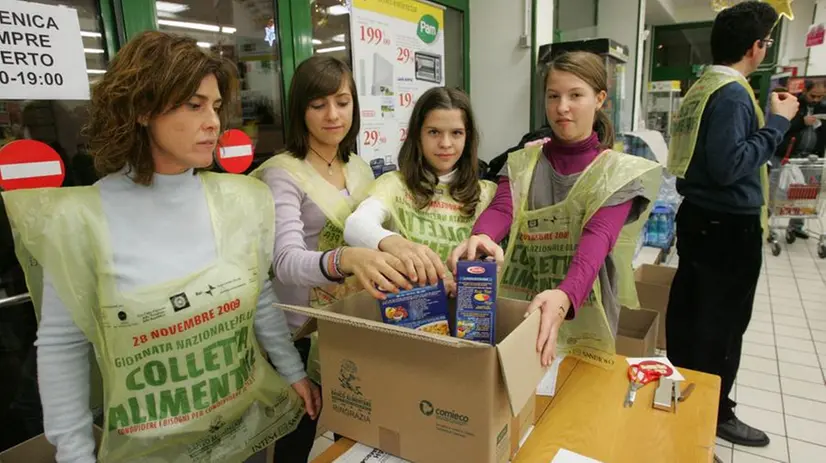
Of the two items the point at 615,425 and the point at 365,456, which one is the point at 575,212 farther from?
the point at 365,456

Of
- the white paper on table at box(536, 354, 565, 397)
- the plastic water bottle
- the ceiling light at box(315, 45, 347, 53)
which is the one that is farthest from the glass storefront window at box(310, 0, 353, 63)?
the plastic water bottle

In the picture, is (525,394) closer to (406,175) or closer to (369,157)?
(406,175)

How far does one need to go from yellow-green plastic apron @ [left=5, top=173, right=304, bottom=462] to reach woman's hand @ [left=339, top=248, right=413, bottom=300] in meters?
0.28

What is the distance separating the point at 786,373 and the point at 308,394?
121 inches

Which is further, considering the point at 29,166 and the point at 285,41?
→ the point at 285,41

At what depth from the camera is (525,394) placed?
95 cm

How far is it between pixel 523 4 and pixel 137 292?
3.51 metres

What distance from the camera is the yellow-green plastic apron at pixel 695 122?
79.0 inches

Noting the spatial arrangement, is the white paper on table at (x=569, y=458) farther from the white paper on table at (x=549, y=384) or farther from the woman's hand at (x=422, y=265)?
the woman's hand at (x=422, y=265)

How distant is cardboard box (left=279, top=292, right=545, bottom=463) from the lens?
34.5 inches

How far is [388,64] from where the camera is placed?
3.01m

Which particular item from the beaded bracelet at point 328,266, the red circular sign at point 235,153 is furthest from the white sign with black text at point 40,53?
the beaded bracelet at point 328,266

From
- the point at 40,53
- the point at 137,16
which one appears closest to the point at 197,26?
the point at 137,16

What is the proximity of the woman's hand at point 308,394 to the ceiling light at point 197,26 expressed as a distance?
1470mm
